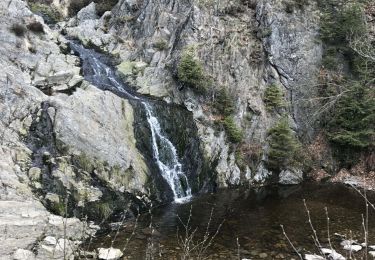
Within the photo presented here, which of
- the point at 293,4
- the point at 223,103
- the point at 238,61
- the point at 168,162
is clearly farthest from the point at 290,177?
the point at 293,4

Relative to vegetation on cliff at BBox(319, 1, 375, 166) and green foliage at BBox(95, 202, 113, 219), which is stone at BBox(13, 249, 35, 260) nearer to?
green foliage at BBox(95, 202, 113, 219)

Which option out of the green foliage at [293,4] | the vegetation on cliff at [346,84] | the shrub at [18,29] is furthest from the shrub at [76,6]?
the vegetation on cliff at [346,84]

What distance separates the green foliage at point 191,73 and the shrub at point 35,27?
7858 mm

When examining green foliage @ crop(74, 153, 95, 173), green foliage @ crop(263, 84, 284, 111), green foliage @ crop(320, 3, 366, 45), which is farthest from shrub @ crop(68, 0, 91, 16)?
green foliage @ crop(74, 153, 95, 173)

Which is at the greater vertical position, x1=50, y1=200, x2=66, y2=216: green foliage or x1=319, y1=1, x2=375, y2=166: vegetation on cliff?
x1=319, y1=1, x2=375, y2=166: vegetation on cliff

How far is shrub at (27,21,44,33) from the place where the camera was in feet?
67.9

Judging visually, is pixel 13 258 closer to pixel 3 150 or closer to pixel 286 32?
pixel 3 150

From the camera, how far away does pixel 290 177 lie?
67.1 feet

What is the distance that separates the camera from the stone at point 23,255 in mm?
9078

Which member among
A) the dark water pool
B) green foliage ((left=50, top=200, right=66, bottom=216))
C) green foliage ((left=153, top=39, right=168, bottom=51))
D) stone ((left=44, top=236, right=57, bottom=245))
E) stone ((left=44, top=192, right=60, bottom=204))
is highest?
green foliage ((left=153, top=39, right=168, bottom=51))

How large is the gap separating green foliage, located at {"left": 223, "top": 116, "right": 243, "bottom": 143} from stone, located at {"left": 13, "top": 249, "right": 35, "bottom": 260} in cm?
1288

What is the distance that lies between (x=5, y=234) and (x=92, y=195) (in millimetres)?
4096

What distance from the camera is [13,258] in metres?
8.98

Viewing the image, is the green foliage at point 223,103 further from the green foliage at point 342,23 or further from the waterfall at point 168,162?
the green foliage at point 342,23
